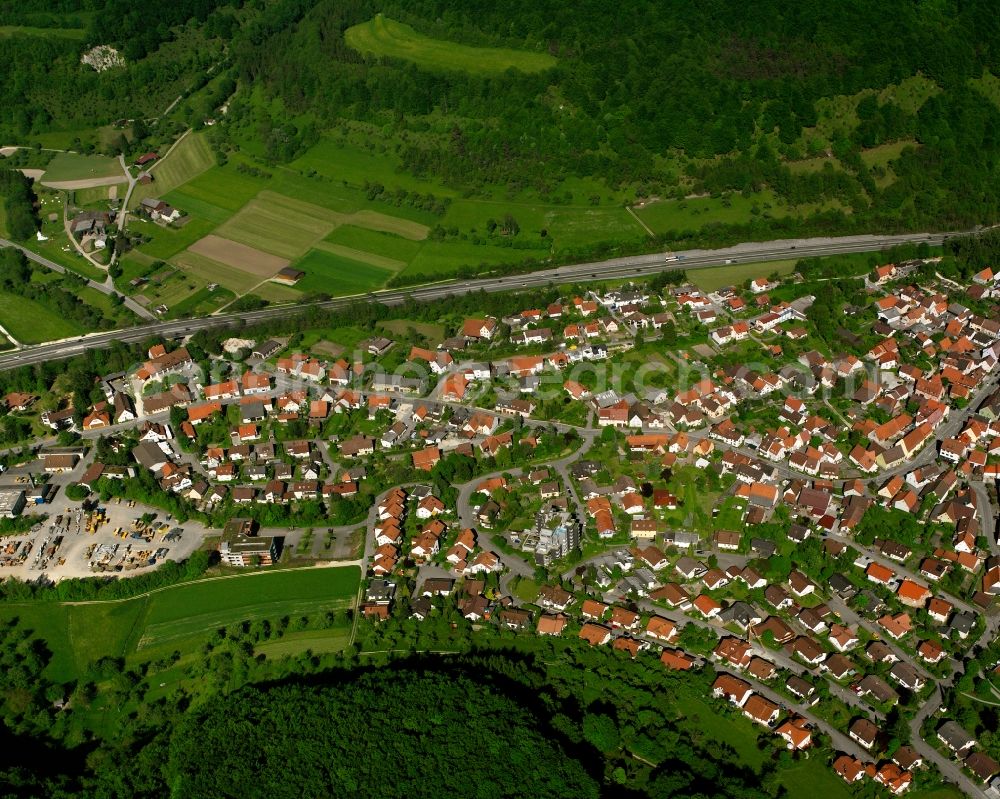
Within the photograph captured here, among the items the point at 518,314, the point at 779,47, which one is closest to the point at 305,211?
the point at 518,314

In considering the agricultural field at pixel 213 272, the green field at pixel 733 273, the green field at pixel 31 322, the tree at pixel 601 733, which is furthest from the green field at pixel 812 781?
the green field at pixel 31 322

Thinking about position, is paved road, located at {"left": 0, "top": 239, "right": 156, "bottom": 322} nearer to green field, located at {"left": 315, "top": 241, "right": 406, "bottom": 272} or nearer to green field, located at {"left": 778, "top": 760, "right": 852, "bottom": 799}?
green field, located at {"left": 315, "top": 241, "right": 406, "bottom": 272}

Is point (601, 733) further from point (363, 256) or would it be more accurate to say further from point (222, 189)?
point (222, 189)

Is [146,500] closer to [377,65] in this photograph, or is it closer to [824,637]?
[824,637]

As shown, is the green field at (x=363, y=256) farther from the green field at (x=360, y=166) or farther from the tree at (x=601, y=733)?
the tree at (x=601, y=733)

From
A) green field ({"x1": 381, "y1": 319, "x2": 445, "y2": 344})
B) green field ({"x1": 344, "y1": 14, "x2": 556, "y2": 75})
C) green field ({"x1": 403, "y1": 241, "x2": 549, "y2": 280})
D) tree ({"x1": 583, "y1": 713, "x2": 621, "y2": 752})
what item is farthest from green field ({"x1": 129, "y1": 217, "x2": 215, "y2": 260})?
tree ({"x1": 583, "y1": 713, "x2": 621, "y2": 752})

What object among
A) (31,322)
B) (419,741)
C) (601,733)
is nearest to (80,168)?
(31,322)
